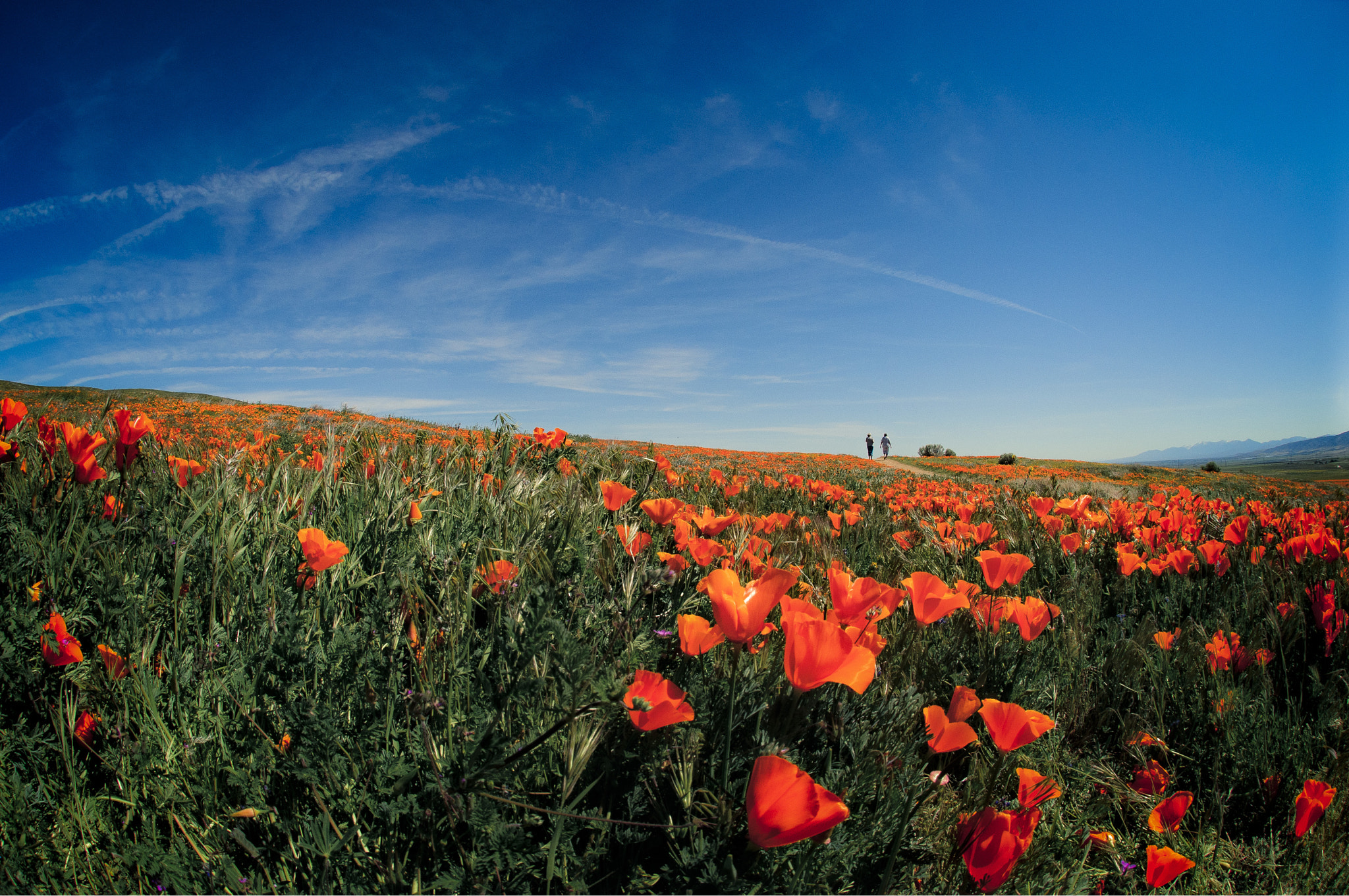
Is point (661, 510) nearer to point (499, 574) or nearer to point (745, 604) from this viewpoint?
point (499, 574)

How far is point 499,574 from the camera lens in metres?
1.57

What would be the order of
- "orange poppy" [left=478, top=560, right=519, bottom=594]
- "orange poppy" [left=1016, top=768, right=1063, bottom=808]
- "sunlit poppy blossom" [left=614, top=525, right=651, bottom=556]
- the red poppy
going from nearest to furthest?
"orange poppy" [left=1016, top=768, right=1063, bottom=808], "orange poppy" [left=478, top=560, right=519, bottom=594], "sunlit poppy blossom" [left=614, top=525, right=651, bottom=556], the red poppy

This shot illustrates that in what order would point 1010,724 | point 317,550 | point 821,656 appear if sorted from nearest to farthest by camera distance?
point 821,656 < point 1010,724 < point 317,550

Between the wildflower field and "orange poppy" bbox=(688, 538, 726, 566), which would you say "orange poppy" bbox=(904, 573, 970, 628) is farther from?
"orange poppy" bbox=(688, 538, 726, 566)

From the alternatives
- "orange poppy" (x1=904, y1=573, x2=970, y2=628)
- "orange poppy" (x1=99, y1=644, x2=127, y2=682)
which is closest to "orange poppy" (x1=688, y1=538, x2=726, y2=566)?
"orange poppy" (x1=904, y1=573, x2=970, y2=628)

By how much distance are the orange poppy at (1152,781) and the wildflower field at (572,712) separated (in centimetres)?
2

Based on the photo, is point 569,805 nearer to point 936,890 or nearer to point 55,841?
point 936,890

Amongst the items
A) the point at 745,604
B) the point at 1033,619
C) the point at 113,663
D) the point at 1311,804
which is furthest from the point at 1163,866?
the point at 113,663

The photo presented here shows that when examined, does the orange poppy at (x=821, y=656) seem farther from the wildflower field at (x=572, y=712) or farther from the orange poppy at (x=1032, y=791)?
the orange poppy at (x=1032, y=791)

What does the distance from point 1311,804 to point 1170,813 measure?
299 millimetres

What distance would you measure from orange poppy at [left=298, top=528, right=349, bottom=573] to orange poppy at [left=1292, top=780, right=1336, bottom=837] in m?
2.38

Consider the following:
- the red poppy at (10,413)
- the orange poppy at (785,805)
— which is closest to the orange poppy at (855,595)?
the orange poppy at (785,805)

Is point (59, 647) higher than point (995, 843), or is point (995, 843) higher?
point (59, 647)

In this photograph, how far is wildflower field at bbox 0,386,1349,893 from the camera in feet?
3.37
